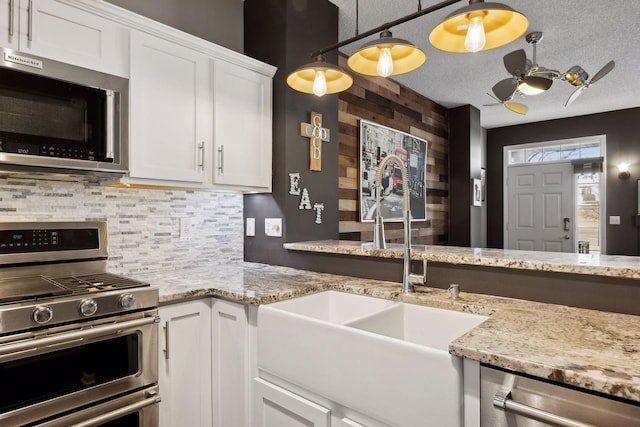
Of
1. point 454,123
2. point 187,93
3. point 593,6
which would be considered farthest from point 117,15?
point 454,123

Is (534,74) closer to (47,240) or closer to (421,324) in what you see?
(421,324)

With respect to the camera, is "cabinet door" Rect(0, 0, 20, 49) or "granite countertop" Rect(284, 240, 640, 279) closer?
"granite countertop" Rect(284, 240, 640, 279)

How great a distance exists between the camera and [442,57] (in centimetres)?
359

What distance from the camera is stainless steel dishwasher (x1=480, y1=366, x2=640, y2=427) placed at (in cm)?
83

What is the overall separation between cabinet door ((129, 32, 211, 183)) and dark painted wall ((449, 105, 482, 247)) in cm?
403

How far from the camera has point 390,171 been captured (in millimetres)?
3951

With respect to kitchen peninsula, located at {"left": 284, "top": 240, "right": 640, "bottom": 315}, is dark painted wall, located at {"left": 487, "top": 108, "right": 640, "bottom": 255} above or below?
above

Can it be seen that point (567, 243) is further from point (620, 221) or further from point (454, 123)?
point (454, 123)

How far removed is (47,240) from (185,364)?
83cm

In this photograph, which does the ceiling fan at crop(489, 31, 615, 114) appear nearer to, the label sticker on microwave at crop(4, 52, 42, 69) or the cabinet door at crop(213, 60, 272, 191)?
the cabinet door at crop(213, 60, 272, 191)

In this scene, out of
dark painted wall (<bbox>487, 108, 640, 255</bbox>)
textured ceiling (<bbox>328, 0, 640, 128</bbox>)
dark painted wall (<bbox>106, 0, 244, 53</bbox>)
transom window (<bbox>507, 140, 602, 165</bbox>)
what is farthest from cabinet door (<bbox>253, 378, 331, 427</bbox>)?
transom window (<bbox>507, 140, 602, 165</bbox>)

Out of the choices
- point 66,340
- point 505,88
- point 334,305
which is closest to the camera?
point 66,340

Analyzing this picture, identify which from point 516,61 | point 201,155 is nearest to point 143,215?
point 201,155

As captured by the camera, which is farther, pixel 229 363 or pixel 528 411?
pixel 229 363
